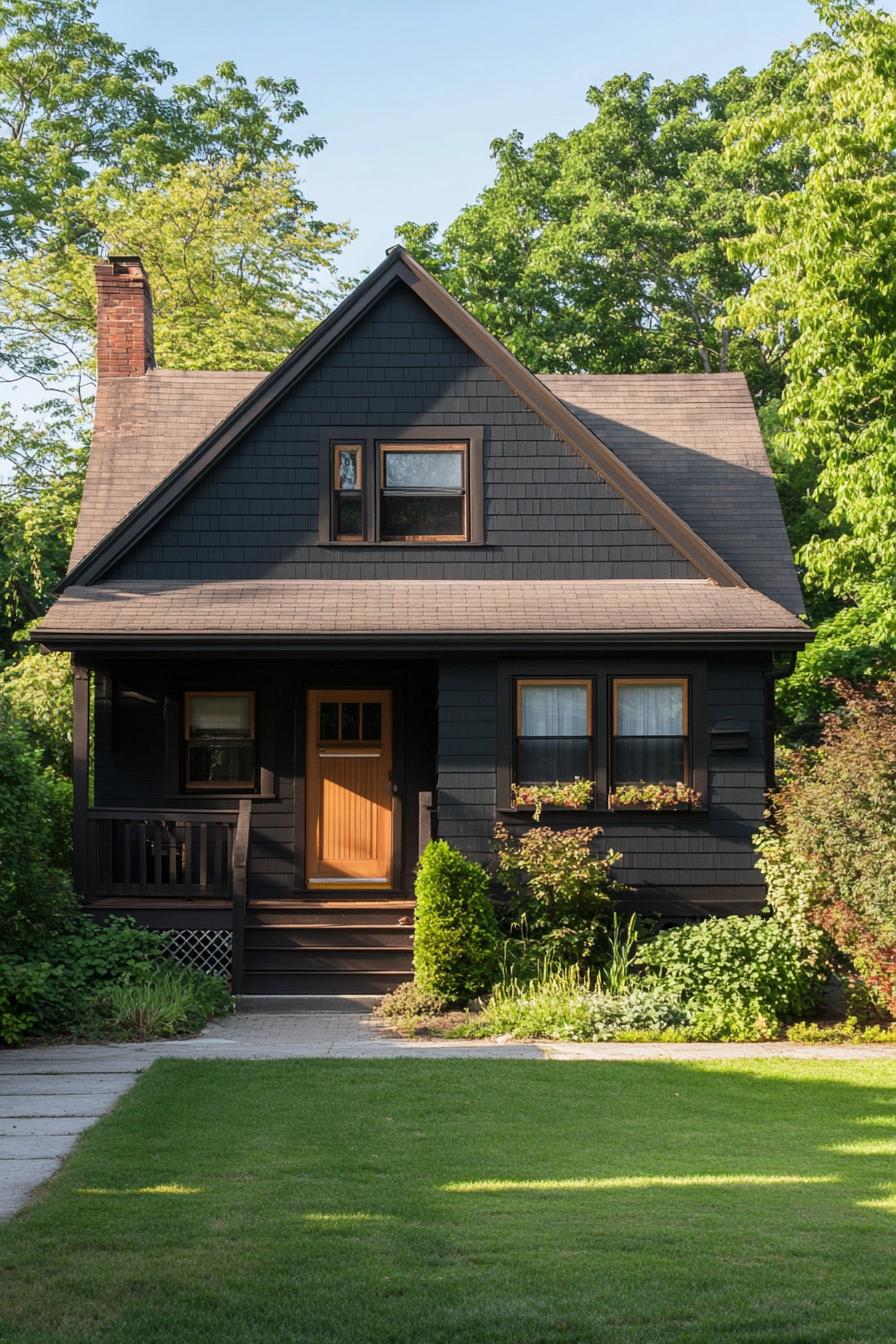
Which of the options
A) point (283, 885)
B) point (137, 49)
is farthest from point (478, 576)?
point (137, 49)

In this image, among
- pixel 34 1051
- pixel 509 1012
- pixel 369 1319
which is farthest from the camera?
pixel 509 1012

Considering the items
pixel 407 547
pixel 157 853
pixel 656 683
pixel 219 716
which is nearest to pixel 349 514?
pixel 407 547

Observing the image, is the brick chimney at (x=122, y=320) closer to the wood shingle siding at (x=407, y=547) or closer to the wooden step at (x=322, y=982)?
the wood shingle siding at (x=407, y=547)

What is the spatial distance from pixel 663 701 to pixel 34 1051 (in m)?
6.81

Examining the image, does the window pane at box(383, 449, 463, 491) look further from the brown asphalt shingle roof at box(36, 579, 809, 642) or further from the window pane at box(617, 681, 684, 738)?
the window pane at box(617, 681, 684, 738)

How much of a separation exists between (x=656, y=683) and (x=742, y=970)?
10.3ft

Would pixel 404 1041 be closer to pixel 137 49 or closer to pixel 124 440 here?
pixel 124 440

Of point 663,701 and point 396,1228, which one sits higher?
point 663,701

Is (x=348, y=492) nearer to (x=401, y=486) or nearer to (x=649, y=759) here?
(x=401, y=486)

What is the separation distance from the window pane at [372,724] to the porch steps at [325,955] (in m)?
2.00

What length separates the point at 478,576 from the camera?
15.2 metres

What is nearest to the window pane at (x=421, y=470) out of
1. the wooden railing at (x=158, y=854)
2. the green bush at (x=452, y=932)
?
the wooden railing at (x=158, y=854)

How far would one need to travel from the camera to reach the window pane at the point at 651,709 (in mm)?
14422

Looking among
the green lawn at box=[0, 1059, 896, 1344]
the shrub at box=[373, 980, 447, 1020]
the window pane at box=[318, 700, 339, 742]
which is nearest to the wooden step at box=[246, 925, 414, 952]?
the shrub at box=[373, 980, 447, 1020]
